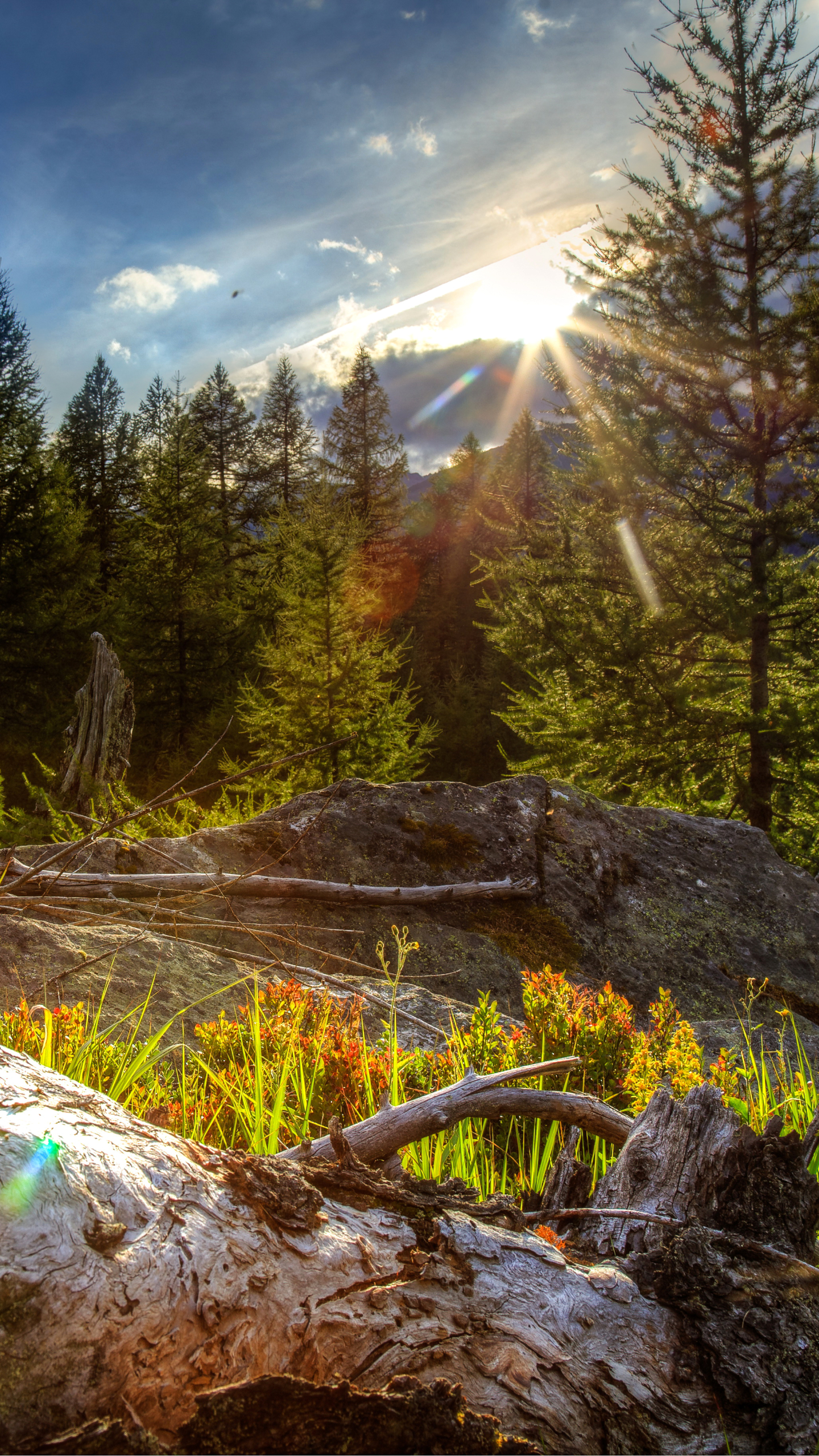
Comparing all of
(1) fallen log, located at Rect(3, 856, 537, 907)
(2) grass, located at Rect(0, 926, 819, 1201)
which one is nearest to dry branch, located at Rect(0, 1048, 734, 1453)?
(2) grass, located at Rect(0, 926, 819, 1201)

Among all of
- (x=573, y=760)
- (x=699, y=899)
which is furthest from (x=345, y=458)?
(x=699, y=899)

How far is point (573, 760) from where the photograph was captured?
11062 mm

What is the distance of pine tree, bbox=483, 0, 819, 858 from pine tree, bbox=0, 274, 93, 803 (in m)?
14.8

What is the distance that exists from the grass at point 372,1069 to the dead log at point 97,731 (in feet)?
27.6

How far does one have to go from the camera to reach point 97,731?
11.1 meters

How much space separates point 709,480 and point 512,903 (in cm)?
752

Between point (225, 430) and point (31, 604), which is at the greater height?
point (225, 430)

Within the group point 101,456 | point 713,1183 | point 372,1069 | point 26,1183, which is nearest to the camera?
point 26,1183

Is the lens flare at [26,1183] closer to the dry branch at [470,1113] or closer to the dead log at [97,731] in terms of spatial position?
the dry branch at [470,1113]

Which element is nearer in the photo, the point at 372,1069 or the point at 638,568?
the point at 372,1069

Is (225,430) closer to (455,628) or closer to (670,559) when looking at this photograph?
(455,628)

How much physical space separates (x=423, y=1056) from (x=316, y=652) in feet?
31.6

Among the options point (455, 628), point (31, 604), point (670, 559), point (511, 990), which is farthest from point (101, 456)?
point (511, 990)

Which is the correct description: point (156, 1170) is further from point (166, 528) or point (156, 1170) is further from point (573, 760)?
point (166, 528)
